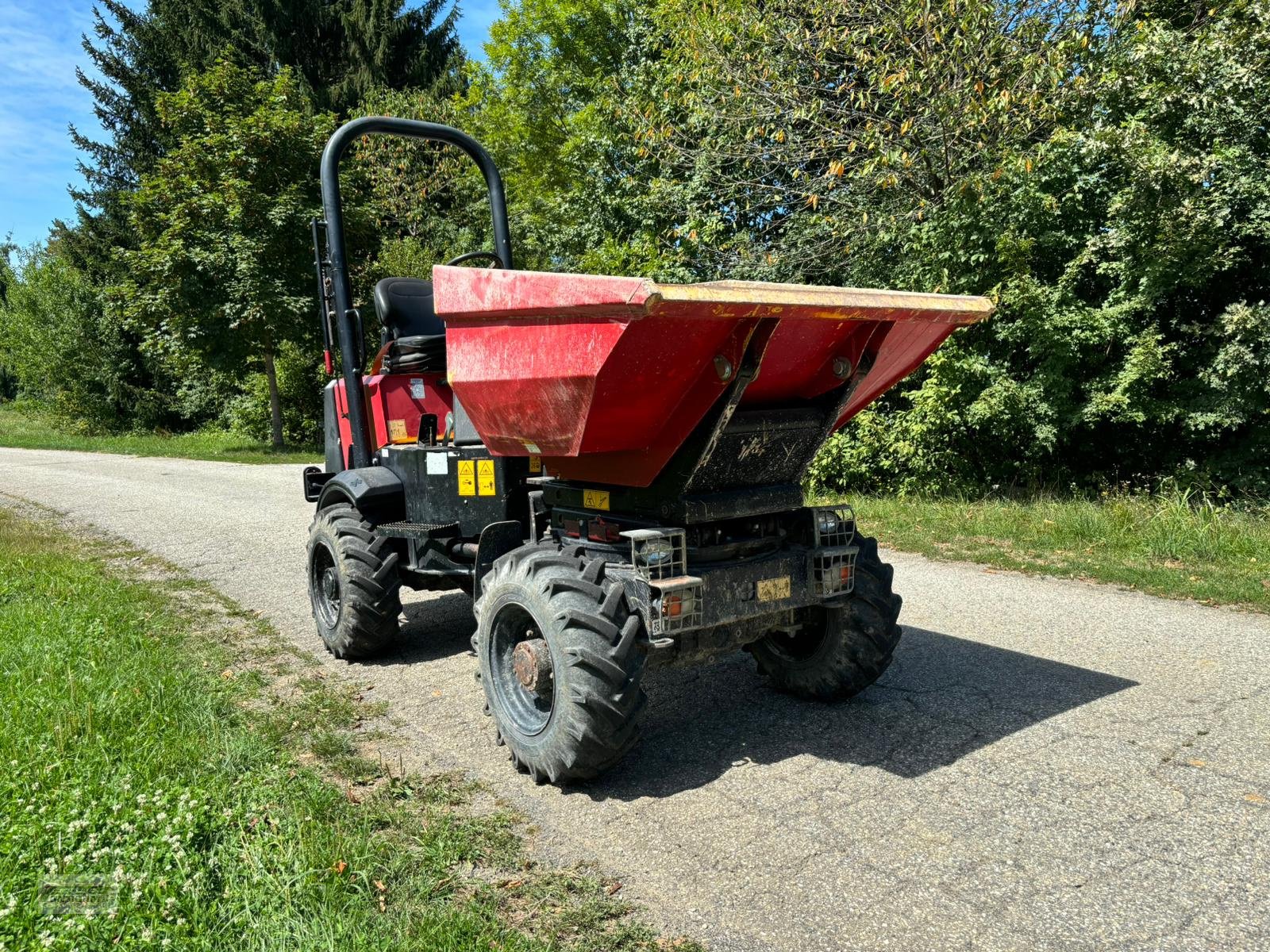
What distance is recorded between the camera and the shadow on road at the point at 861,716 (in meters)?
3.98

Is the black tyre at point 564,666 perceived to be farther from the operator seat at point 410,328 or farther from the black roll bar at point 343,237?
the black roll bar at point 343,237

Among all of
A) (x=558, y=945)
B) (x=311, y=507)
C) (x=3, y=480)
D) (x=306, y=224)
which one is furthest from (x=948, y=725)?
(x=306, y=224)

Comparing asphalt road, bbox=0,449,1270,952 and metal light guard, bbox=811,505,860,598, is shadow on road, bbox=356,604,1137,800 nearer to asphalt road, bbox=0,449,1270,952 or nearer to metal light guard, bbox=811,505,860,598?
asphalt road, bbox=0,449,1270,952

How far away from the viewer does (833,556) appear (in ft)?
13.6

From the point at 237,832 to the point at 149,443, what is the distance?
97.8 feet

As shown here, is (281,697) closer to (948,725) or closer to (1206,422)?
(948,725)

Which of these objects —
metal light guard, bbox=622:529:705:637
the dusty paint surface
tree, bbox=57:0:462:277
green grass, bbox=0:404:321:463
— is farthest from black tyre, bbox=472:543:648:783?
tree, bbox=57:0:462:277

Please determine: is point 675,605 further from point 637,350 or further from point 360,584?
point 360,584

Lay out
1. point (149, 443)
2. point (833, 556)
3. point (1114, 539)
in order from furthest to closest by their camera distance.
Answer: point (149, 443) → point (1114, 539) → point (833, 556)

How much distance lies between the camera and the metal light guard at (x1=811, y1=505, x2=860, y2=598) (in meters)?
4.13

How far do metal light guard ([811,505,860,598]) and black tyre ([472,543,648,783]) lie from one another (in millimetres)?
917

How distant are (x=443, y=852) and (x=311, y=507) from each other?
410 inches

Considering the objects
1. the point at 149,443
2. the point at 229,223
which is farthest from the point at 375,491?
the point at 149,443

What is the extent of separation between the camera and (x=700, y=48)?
37.9 feet
